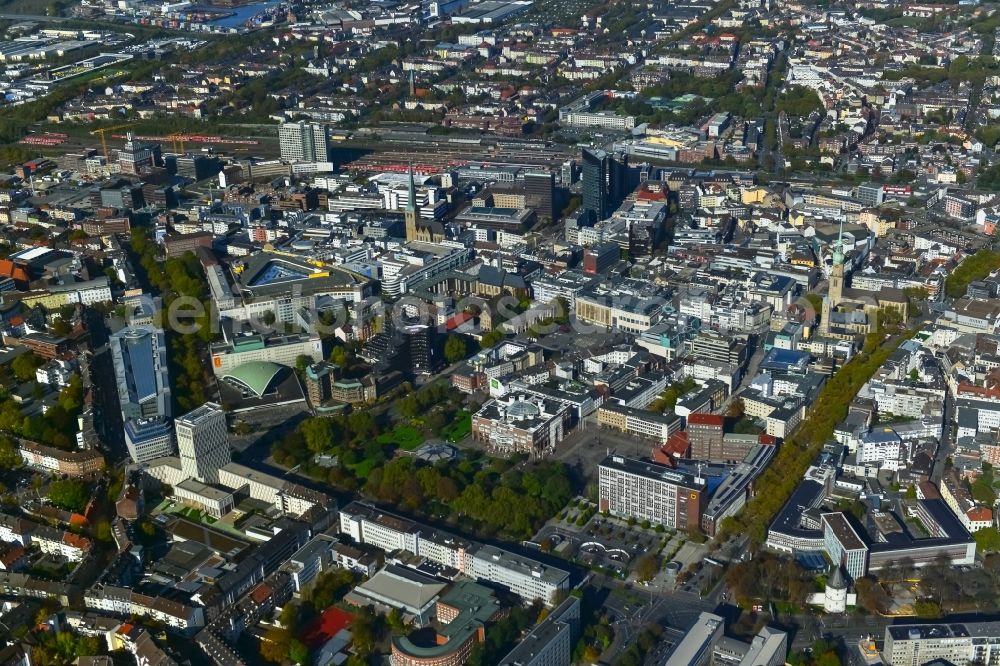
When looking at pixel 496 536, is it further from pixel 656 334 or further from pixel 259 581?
pixel 656 334

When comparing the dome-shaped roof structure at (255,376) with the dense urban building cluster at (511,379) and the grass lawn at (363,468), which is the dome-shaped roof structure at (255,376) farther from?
the grass lawn at (363,468)

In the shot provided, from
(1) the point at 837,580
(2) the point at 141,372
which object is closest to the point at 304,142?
(2) the point at 141,372

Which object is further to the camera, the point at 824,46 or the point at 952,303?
the point at 824,46

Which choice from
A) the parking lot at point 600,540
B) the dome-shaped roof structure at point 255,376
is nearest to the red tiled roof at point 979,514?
the parking lot at point 600,540

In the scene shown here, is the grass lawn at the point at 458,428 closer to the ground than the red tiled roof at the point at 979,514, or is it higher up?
closer to the ground

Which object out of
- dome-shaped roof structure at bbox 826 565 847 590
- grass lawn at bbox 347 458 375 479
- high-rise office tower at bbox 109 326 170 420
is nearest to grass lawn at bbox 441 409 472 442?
grass lawn at bbox 347 458 375 479

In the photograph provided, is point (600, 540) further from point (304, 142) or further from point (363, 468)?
point (304, 142)

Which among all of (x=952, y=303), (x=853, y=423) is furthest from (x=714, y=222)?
(x=853, y=423)
